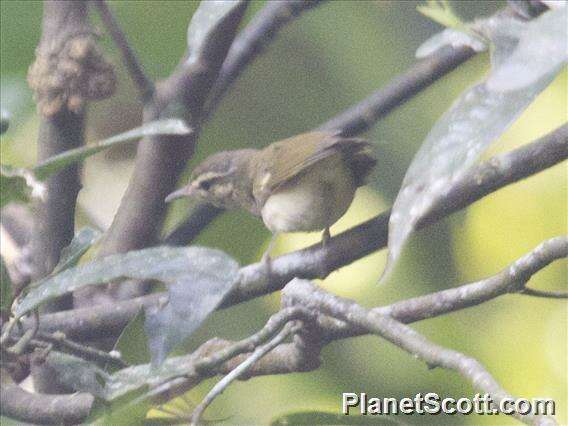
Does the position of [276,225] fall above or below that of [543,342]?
above

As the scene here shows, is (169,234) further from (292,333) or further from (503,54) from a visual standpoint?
(503,54)

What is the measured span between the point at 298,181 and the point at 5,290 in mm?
650

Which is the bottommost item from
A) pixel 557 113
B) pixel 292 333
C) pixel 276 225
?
pixel 292 333

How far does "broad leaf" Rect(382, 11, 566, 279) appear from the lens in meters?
0.43

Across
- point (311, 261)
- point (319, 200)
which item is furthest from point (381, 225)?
point (319, 200)

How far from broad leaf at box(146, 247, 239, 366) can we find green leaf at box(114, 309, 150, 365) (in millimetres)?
94

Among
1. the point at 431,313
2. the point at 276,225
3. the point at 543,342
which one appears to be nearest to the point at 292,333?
the point at 431,313

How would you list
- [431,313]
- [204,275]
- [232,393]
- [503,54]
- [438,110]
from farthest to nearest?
[438,110] → [232,393] → [431,313] → [204,275] → [503,54]

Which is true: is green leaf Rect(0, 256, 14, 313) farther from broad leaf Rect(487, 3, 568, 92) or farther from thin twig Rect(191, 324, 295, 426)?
broad leaf Rect(487, 3, 568, 92)

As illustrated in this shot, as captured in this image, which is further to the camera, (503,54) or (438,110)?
(438,110)

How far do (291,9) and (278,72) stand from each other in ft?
0.44

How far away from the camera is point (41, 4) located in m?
1.33

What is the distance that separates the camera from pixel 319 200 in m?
1.18

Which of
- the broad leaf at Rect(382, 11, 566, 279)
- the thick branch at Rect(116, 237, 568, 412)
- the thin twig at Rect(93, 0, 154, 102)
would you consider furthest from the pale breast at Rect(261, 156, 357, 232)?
the broad leaf at Rect(382, 11, 566, 279)
